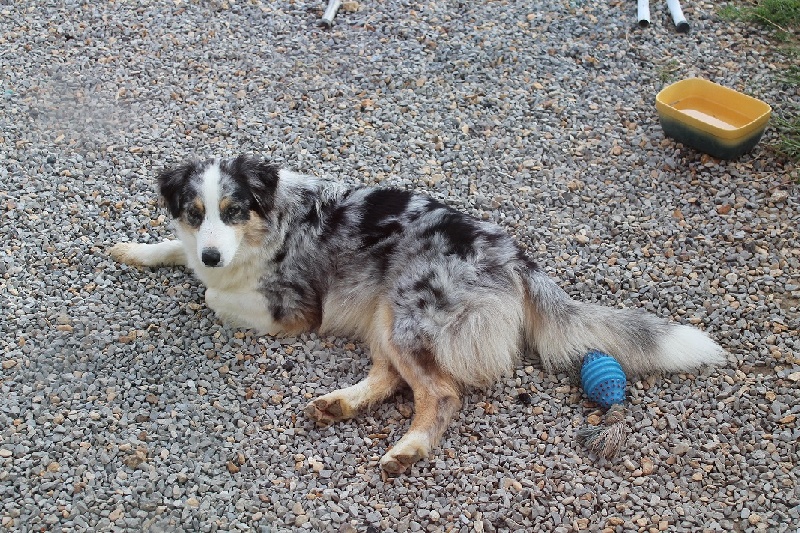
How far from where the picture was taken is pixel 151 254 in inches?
183

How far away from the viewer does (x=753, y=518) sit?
11.2ft

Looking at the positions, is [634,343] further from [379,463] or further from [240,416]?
[240,416]

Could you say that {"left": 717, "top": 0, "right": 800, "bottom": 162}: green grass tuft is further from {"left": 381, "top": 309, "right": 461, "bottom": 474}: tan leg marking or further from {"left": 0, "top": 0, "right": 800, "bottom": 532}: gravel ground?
{"left": 381, "top": 309, "right": 461, "bottom": 474}: tan leg marking

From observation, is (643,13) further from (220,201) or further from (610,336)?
(220,201)

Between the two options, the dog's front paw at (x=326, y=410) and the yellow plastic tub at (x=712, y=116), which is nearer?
the dog's front paw at (x=326, y=410)

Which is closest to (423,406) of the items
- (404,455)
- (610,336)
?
(404,455)

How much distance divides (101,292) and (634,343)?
112 inches

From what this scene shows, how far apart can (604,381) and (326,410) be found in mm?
1317

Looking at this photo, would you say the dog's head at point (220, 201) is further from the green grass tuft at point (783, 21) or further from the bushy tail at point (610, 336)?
the green grass tuft at point (783, 21)

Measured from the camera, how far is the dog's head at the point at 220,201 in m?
4.05

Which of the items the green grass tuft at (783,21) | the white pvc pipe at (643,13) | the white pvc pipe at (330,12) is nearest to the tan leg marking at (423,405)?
the green grass tuft at (783,21)

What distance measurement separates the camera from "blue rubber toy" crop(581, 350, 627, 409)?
3.88 meters

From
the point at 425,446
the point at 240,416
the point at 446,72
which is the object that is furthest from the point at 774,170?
the point at 240,416

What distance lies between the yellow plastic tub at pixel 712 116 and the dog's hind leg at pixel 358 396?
2704 millimetres
